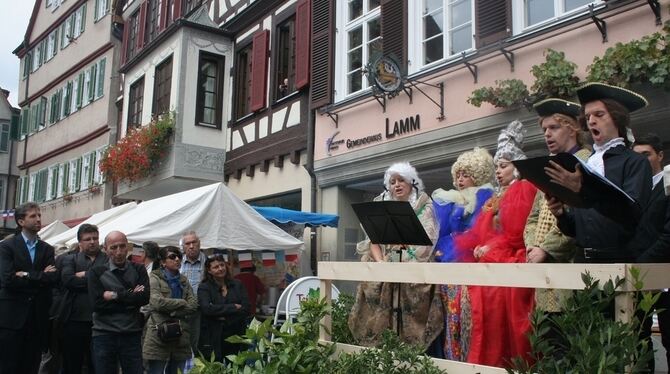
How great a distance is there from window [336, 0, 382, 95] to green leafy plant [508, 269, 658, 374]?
8184mm

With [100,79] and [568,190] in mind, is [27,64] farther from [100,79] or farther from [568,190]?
[568,190]

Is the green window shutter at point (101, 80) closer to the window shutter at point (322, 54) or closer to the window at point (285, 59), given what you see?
the window at point (285, 59)

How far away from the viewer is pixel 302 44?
1153 cm

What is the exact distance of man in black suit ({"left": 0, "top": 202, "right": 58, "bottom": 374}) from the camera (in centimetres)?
532

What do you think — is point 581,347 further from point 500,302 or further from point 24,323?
point 24,323

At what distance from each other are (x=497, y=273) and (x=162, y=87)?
1335cm

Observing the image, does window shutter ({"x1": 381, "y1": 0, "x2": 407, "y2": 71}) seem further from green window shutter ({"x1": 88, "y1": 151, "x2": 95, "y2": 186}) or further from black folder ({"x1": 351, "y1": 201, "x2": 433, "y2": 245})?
green window shutter ({"x1": 88, "y1": 151, "x2": 95, "y2": 186})

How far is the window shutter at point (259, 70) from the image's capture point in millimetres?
12570

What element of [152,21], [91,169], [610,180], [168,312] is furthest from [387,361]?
[91,169]

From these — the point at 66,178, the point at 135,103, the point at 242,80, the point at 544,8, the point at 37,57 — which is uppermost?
the point at 37,57

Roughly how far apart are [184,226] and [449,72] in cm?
398

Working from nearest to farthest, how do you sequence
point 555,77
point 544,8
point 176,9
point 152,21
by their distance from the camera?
point 555,77 → point 544,8 → point 176,9 → point 152,21

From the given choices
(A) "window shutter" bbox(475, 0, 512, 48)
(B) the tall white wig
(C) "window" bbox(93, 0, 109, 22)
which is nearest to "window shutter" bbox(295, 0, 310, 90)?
(A) "window shutter" bbox(475, 0, 512, 48)

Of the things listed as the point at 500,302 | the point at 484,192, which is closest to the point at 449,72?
the point at 484,192
